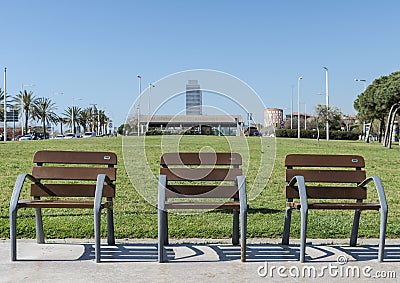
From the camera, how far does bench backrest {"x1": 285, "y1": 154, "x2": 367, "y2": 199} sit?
19.5 feet

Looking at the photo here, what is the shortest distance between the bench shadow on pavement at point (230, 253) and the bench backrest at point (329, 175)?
0.53 metres

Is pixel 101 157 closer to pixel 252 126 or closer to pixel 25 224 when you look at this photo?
pixel 25 224

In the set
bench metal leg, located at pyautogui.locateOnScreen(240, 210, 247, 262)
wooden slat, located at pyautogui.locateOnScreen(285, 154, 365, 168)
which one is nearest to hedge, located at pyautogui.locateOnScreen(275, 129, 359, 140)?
wooden slat, located at pyautogui.locateOnScreen(285, 154, 365, 168)

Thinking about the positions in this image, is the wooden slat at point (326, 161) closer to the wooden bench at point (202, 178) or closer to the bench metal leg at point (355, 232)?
the bench metal leg at point (355, 232)

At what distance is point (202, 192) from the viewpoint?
5871 millimetres

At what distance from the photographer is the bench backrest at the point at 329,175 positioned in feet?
19.5

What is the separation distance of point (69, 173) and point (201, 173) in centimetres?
134

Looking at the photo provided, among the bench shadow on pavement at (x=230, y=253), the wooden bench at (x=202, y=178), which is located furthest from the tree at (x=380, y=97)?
the wooden bench at (x=202, y=178)

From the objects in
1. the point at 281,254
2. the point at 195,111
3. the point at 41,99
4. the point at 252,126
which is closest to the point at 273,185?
the point at 252,126

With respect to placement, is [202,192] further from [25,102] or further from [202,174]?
[25,102]

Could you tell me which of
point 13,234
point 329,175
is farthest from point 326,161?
point 13,234

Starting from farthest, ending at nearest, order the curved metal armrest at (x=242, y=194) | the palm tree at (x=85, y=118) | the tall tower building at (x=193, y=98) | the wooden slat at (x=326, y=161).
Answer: the palm tree at (x=85, y=118)
the tall tower building at (x=193, y=98)
the wooden slat at (x=326, y=161)
the curved metal armrest at (x=242, y=194)

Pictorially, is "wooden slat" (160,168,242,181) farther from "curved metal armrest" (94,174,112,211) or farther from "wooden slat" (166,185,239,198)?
"curved metal armrest" (94,174,112,211)

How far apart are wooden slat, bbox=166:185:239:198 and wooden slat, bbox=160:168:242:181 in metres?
0.11
